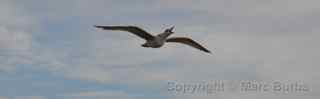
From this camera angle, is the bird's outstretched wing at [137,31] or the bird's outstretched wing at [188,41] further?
the bird's outstretched wing at [188,41]

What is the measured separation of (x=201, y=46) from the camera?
72.4 metres

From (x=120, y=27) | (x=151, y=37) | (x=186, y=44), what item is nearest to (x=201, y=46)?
(x=186, y=44)

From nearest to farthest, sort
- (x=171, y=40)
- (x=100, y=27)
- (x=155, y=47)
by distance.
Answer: (x=100, y=27) → (x=155, y=47) → (x=171, y=40)

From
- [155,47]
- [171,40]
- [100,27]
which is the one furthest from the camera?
[171,40]

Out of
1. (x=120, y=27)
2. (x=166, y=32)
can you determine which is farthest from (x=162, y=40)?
Answer: (x=120, y=27)

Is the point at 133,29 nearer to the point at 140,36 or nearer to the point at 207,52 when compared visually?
the point at 140,36

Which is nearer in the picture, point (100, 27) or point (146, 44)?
point (100, 27)

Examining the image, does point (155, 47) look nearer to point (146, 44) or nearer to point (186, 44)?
point (146, 44)

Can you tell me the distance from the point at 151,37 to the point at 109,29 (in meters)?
7.17

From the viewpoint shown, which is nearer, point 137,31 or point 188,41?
point 137,31

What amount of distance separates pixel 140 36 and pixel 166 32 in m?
3.33

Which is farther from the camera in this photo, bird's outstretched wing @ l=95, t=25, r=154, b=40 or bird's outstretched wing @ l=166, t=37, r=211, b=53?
bird's outstretched wing @ l=166, t=37, r=211, b=53

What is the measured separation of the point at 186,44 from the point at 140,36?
783cm

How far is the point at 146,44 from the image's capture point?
64.4 m
